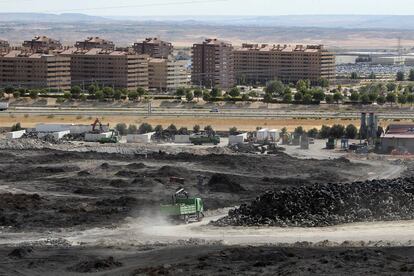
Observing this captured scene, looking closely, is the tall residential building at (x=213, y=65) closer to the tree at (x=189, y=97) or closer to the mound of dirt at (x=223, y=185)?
the tree at (x=189, y=97)

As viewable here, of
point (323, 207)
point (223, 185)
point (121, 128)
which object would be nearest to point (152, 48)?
point (121, 128)

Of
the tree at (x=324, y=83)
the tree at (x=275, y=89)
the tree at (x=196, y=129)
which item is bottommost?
the tree at (x=324, y=83)

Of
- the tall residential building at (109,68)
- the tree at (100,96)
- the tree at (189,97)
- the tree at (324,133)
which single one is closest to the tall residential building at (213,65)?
the tall residential building at (109,68)

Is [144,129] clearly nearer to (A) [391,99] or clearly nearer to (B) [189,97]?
(B) [189,97]

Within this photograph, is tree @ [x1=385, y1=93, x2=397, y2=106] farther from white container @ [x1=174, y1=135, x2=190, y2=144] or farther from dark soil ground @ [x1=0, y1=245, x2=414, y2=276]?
dark soil ground @ [x1=0, y1=245, x2=414, y2=276]

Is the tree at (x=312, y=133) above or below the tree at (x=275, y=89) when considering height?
above

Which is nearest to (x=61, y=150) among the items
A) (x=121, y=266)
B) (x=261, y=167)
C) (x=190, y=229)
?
(x=261, y=167)

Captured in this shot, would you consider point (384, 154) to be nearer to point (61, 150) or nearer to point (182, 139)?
point (182, 139)
